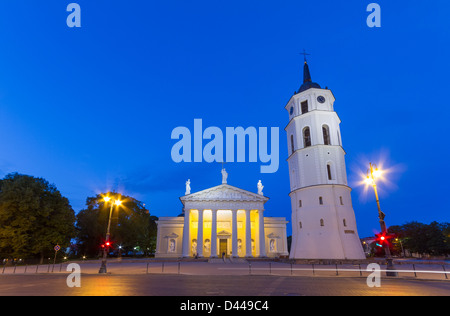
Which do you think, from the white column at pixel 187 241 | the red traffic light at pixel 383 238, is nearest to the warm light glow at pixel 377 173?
the red traffic light at pixel 383 238

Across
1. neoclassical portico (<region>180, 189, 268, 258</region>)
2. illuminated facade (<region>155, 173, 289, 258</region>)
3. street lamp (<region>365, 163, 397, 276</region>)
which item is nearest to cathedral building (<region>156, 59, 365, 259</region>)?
neoclassical portico (<region>180, 189, 268, 258</region>)

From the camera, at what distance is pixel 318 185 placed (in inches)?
1330

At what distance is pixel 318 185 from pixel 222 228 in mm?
29179

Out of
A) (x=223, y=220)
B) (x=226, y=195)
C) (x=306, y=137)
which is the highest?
(x=306, y=137)

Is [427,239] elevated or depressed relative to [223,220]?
depressed

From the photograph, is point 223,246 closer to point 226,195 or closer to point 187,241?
point 187,241

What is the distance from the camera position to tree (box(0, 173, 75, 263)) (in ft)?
115

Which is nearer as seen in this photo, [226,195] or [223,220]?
[226,195]

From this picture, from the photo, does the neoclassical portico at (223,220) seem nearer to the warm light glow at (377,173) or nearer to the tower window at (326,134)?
the tower window at (326,134)

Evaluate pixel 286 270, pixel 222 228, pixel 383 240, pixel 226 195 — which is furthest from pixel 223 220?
pixel 383 240
